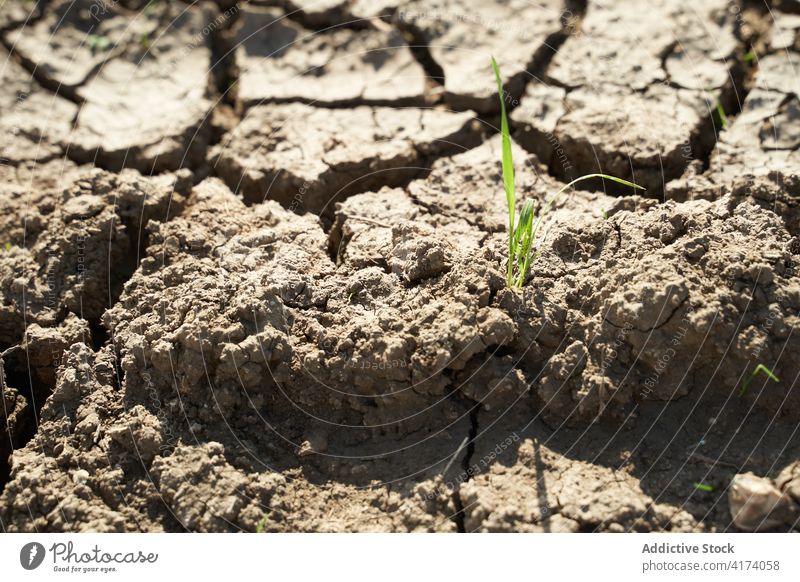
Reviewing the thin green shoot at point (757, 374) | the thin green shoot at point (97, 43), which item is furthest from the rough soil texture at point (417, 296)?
the thin green shoot at point (97, 43)

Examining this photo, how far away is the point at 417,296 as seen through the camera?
2.65 meters

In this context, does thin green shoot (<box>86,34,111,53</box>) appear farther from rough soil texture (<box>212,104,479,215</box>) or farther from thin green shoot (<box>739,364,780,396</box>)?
thin green shoot (<box>739,364,780,396</box>)

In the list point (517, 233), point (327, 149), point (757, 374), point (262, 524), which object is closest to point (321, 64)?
point (327, 149)

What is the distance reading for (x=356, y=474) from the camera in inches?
98.0

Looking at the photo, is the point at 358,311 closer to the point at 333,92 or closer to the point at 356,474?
the point at 356,474

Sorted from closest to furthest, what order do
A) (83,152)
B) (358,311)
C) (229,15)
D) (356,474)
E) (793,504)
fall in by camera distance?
(793,504) → (356,474) → (358,311) → (83,152) → (229,15)

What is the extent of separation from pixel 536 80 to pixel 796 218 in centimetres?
141

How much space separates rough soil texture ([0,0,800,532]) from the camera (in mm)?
2400

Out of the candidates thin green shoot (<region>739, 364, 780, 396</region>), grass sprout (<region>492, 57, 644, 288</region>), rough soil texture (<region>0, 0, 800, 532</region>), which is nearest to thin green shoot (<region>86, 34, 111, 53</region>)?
rough soil texture (<region>0, 0, 800, 532</region>)

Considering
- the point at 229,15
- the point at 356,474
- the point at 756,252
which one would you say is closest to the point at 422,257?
the point at 356,474
